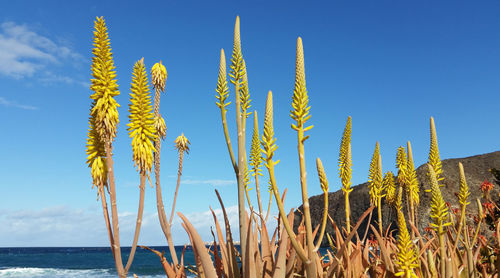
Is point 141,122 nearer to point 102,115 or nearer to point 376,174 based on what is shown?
point 102,115

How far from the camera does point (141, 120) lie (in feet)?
10.5

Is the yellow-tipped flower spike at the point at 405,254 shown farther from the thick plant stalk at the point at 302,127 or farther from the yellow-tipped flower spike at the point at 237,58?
the yellow-tipped flower spike at the point at 237,58

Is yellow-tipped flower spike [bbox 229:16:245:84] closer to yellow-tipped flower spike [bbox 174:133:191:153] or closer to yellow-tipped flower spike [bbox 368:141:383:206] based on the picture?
yellow-tipped flower spike [bbox 368:141:383:206]

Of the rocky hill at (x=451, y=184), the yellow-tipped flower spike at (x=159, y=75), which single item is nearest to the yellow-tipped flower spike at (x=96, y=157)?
the yellow-tipped flower spike at (x=159, y=75)

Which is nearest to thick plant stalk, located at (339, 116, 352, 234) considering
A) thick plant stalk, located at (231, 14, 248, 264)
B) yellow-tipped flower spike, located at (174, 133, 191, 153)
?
thick plant stalk, located at (231, 14, 248, 264)

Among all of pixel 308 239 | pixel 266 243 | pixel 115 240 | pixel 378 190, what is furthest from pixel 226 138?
pixel 378 190

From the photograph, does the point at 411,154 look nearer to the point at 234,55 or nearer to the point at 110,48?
the point at 234,55

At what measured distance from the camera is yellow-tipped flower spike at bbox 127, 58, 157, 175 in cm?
307

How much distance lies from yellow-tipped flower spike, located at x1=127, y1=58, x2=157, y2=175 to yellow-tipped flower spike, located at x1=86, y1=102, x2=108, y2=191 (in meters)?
0.25

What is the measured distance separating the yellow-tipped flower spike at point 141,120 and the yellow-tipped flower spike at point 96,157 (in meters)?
0.25

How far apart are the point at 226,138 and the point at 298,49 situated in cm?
56

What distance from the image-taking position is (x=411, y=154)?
13.2 feet

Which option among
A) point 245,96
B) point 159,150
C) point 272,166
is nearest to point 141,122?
point 245,96

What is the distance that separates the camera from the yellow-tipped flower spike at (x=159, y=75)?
19.2ft
